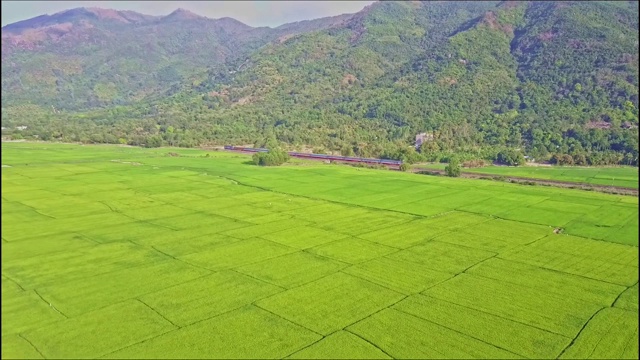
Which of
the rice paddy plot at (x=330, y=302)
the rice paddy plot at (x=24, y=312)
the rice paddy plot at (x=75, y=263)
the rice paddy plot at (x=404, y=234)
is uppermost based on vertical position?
the rice paddy plot at (x=75, y=263)

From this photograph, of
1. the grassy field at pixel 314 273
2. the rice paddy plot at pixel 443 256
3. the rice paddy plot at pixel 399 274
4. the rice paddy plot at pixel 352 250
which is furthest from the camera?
the rice paddy plot at pixel 352 250

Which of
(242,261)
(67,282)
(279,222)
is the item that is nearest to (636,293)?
(242,261)

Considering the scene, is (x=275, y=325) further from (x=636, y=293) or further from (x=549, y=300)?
(x=636, y=293)

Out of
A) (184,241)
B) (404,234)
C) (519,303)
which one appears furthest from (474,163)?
(519,303)

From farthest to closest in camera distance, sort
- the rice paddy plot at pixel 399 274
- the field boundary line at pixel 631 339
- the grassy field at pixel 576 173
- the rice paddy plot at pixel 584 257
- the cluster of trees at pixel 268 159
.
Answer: the cluster of trees at pixel 268 159 < the grassy field at pixel 576 173 < the rice paddy plot at pixel 584 257 < the rice paddy plot at pixel 399 274 < the field boundary line at pixel 631 339

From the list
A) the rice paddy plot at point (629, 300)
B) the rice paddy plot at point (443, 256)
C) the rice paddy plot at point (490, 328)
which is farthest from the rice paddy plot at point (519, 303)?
the rice paddy plot at point (443, 256)

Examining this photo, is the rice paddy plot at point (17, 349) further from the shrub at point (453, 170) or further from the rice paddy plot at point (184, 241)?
the shrub at point (453, 170)
